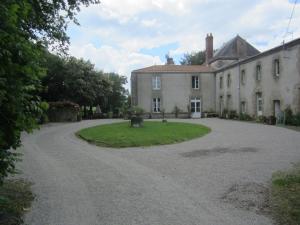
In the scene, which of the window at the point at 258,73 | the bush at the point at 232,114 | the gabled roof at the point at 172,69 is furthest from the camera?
the gabled roof at the point at 172,69

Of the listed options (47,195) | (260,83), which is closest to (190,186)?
(47,195)

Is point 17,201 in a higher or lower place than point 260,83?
lower

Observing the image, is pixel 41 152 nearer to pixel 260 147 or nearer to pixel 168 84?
pixel 260 147

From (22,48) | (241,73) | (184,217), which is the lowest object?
(184,217)

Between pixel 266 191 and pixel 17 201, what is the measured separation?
4.76 meters

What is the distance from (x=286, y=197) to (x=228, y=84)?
3430 centimetres

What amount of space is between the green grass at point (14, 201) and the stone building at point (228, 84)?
2224 cm

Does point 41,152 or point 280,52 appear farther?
point 280,52

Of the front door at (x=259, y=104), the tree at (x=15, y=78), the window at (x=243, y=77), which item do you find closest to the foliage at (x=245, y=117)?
the front door at (x=259, y=104)

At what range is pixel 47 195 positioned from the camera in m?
6.88

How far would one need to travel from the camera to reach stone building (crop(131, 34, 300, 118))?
26.9m

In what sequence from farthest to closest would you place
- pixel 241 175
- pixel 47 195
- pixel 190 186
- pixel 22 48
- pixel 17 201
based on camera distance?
pixel 241 175 → pixel 190 186 → pixel 47 195 → pixel 17 201 → pixel 22 48

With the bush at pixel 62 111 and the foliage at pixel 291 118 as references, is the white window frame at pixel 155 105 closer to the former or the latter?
the bush at pixel 62 111

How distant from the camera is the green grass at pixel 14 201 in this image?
491 cm
